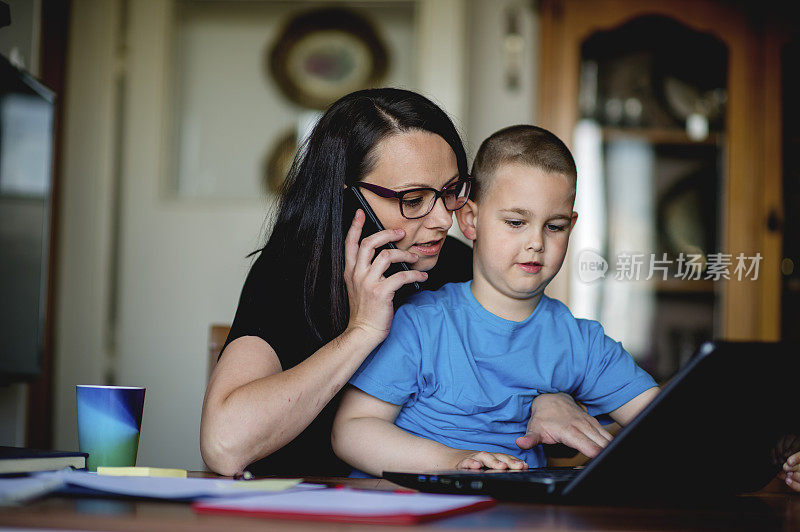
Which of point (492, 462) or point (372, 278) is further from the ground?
point (372, 278)

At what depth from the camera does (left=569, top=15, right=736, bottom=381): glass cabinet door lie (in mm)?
2871

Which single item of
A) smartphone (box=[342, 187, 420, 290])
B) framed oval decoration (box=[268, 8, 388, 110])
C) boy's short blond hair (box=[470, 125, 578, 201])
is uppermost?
framed oval decoration (box=[268, 8, 388, 110])

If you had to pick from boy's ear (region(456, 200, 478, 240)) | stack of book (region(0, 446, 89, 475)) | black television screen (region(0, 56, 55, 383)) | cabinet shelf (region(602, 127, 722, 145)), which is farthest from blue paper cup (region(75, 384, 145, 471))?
cabinet shelf (region(602, 127, 722, 145))

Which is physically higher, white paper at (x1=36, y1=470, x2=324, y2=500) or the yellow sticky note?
white paper at (x1=36, y1=470, x2=324, y2=500)

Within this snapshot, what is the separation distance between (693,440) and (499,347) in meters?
0.52

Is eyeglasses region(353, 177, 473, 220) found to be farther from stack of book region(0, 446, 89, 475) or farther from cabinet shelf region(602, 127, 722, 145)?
cabinet shelf region(602, 127, 722, 145)

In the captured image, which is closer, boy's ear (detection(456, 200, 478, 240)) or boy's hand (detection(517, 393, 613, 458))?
boy's hand (detection(517, 393, 613, 458))

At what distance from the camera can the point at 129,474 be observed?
32.1 inches

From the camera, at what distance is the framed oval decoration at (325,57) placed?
3018 millimetres

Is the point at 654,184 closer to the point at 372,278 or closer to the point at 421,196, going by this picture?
the point at 421,196

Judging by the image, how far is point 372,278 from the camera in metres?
1.14

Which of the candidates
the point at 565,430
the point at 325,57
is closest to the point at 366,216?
the point at 565,430

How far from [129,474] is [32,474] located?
87 mm

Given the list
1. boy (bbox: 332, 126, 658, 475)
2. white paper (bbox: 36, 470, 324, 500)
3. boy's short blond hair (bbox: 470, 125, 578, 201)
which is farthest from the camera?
boy's short blond hair (bbox: 470, 125, 578, 201)
